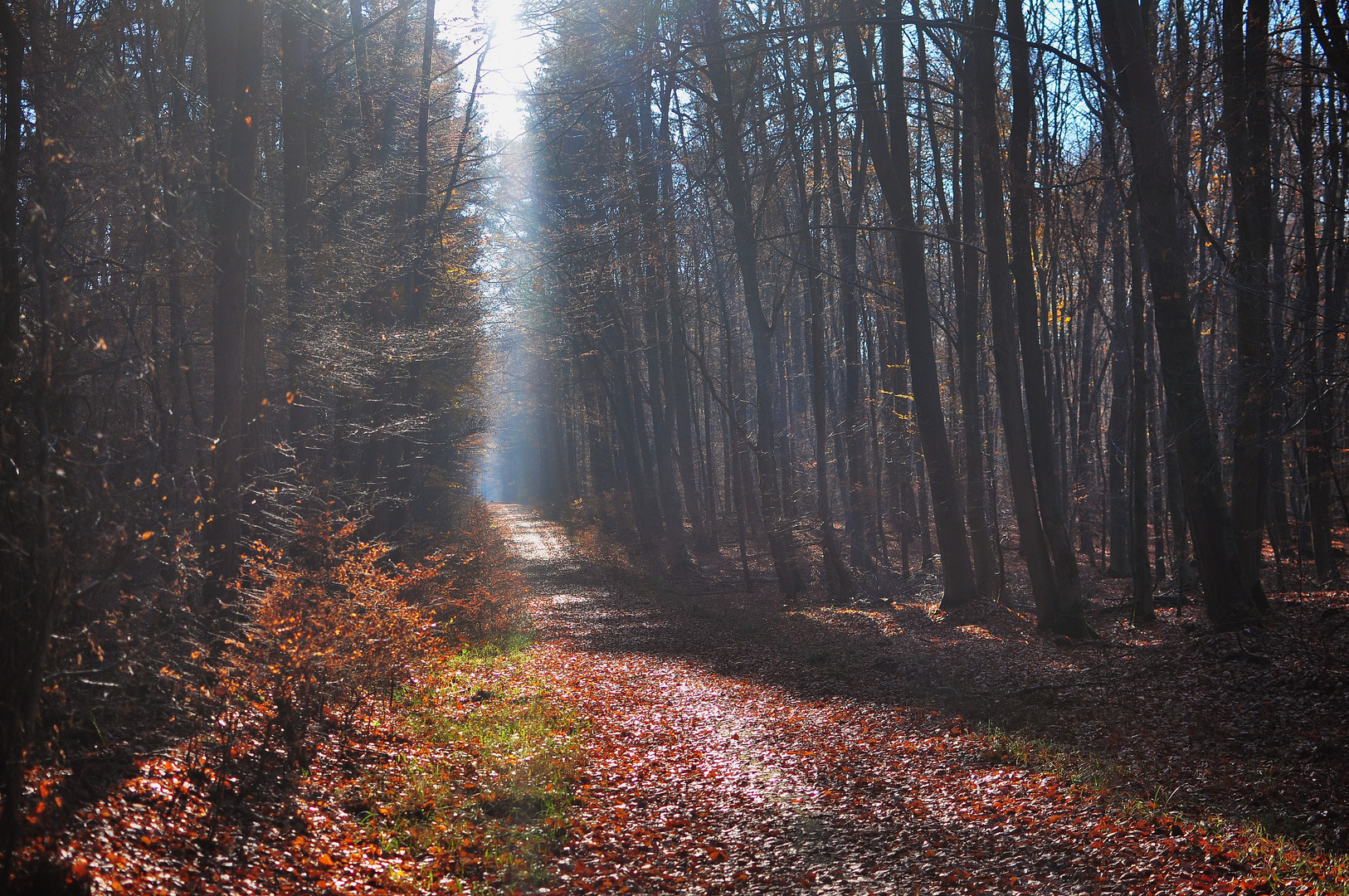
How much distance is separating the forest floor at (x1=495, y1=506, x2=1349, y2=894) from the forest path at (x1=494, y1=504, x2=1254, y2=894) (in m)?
0.02

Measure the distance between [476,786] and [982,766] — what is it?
463 cm

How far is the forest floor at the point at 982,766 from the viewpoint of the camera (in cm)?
548

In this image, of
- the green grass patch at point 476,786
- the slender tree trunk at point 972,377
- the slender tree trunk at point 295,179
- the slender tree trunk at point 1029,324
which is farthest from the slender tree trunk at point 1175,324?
the slender tree trunk at point 295,179

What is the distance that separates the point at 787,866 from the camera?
5.82 metres

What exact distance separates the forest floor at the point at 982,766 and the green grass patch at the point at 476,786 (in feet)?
1.06

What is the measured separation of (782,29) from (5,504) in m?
8.70

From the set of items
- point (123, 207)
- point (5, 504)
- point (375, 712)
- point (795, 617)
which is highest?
point (123, 207)

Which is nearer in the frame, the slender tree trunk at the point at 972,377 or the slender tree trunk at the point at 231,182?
the slender tree trunk at the point at 231,182

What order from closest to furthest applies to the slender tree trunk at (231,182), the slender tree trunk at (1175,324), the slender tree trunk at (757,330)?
the slender tree trunk at (1175,324) < the slender tree trunk at (231,182) < the slender tree trunk at (757,330)

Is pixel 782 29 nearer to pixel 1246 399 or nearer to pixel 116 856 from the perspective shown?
pixel 1246 399

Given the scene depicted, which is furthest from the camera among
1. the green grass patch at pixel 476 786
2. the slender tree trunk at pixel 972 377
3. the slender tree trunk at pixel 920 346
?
the slender tree trunk at pixel 972 377

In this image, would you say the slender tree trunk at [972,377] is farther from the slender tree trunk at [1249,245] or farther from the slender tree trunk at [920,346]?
the slender tree trunk at [1249,245]

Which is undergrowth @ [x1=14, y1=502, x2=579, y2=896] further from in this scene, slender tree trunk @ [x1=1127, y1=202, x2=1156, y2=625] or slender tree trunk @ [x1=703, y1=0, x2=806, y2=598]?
slender tree trunk @ [x1=703, y1=0, x2=806, y2=598]

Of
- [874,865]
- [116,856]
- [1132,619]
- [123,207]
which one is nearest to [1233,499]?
[1132,619]
